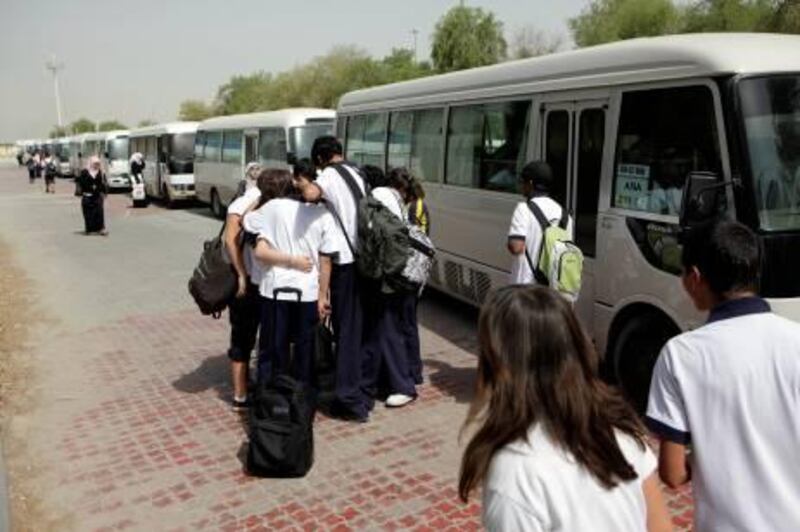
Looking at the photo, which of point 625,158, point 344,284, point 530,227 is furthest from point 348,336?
point 625,158

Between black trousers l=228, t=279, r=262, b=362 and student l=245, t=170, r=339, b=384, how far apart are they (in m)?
0.39

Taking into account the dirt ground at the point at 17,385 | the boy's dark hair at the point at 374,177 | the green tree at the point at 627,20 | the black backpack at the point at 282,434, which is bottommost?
the dirt ground at the point at 17,385

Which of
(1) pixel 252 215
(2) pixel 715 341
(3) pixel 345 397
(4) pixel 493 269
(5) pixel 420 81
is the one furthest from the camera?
(5) pixel 420 81

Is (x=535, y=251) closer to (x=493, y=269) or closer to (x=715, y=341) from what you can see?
Answer: (x=493, y=269)

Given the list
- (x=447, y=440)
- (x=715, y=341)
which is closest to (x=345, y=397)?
(x=447, y=440)

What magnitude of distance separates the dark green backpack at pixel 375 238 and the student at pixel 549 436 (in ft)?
11.6

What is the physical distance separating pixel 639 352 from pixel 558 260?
1.09 meters

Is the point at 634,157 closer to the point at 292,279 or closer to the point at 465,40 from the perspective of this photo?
the point at 292,279

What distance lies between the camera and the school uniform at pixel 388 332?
573 centimetres

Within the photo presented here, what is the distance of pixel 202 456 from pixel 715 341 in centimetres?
402

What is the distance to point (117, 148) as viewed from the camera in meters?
35.2

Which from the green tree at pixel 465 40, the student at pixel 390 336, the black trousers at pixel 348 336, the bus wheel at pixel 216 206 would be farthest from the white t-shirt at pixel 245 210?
the green tree at pixel 465 40

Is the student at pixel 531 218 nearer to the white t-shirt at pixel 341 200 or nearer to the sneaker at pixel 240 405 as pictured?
the white t-shirt at pixel 341 200

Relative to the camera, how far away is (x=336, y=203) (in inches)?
210
